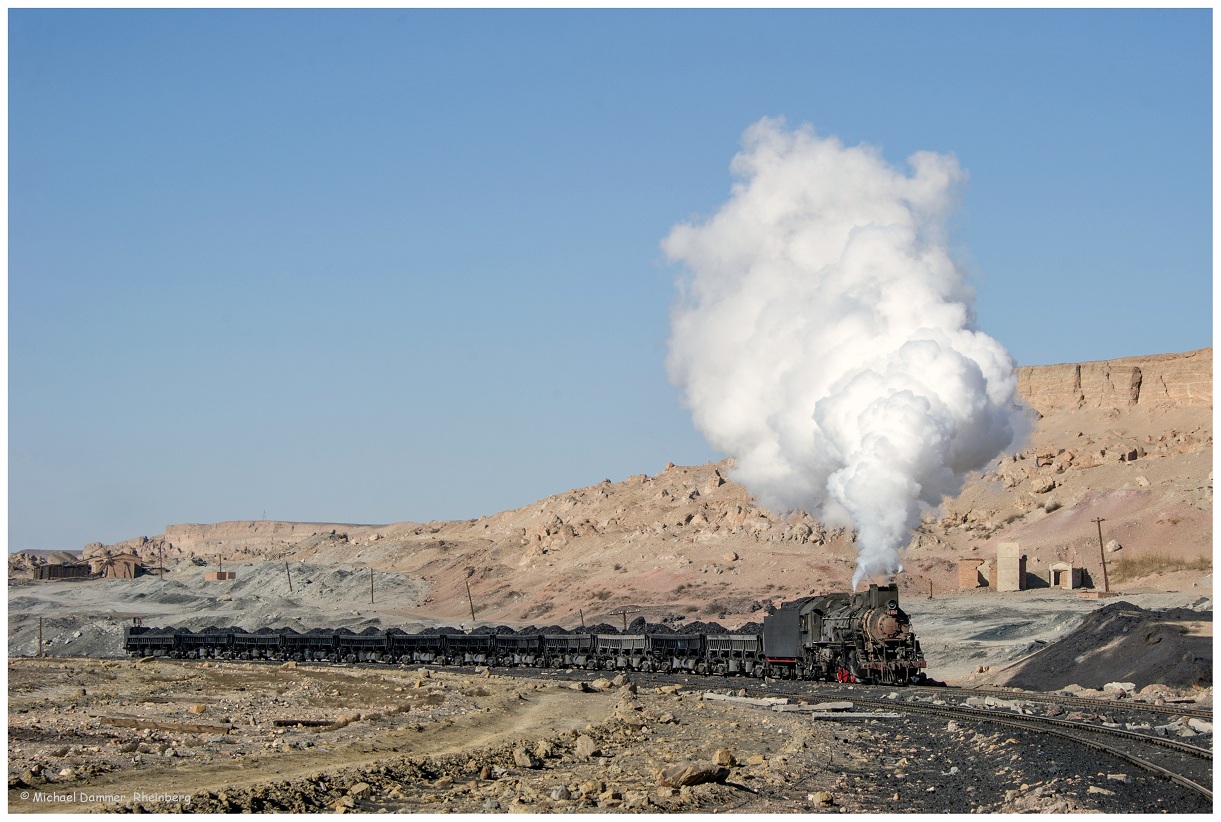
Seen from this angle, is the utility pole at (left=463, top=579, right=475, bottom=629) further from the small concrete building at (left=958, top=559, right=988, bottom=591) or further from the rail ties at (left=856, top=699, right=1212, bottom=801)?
the rail ties at (left=856, top=699, right=1212, bottom=801)

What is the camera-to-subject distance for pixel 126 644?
81438 mm

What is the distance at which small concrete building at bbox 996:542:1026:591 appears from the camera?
83.6m

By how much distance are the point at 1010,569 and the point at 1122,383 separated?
210 feet

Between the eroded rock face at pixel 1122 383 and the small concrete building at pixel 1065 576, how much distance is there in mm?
56805

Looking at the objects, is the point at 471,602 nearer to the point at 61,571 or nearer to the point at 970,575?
the point at 970,575

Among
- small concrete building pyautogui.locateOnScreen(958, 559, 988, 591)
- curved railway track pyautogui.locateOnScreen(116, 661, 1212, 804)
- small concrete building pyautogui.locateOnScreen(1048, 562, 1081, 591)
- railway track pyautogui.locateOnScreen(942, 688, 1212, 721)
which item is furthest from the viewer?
small concrete building pyautogui.locateOnScreen(958, 559, 988, 591)

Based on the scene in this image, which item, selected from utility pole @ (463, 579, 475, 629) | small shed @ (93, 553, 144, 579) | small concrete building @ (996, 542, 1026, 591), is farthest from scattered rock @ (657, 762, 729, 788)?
small shed @ (93, 553, 144, 579)

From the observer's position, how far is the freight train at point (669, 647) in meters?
40.8

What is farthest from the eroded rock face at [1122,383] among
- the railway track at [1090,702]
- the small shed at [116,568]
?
the small shed at [116,568]

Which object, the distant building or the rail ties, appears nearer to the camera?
the rail ties

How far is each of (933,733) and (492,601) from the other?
9089 cm

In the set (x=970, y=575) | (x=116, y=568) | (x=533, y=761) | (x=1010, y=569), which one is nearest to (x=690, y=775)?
(x=533, y=761)

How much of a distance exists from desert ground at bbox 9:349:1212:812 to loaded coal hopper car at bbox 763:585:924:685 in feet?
14.3

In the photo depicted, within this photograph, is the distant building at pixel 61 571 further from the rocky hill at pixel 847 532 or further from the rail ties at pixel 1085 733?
the rail ties at pixel 1085 733
